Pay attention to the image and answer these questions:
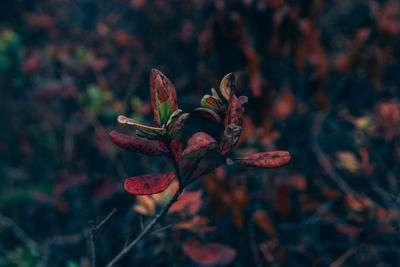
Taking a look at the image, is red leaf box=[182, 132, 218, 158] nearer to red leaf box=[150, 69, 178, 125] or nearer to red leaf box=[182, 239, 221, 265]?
red leaf box=[150, 69, 178, 125]

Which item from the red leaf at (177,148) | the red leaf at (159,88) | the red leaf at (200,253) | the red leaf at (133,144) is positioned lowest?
the red leaf at (200,253)

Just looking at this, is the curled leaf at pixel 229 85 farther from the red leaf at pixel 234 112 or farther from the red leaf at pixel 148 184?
the red leaf at pixel 148 184

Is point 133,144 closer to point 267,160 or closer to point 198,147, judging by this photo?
point 198,147

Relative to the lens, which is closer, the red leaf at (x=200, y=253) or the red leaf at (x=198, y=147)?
the red leaf at (x=198, y=147)

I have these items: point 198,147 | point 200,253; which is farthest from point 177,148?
point 200,253

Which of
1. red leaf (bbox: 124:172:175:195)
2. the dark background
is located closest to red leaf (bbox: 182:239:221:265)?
the dark background

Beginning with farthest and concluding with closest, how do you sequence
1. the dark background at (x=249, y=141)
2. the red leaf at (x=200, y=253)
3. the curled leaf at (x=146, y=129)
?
the dark background at (x=249, y=141) → the red leaf at (x=200, y=253) → the curled leaf at (x=146, y=129)

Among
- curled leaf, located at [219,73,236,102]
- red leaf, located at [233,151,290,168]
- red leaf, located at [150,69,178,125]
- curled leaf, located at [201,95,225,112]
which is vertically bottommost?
red leaf, located at [233,151,290,168]

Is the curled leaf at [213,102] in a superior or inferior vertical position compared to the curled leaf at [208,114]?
superior

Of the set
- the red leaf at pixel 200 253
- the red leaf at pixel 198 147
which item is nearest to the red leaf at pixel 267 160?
the red leaf at pixel 198 147
